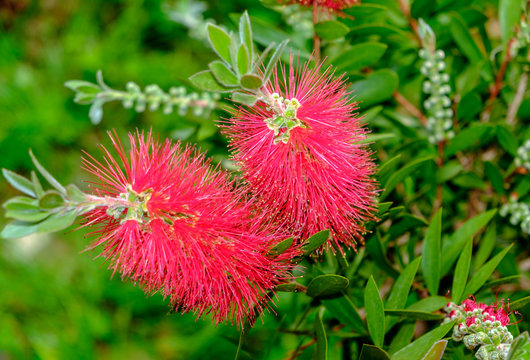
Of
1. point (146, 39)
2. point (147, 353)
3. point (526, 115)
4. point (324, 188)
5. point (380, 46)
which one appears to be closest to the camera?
point (324, 188)

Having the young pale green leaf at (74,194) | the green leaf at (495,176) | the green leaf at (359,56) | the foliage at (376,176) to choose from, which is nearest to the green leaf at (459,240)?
the foliage at (376,176)

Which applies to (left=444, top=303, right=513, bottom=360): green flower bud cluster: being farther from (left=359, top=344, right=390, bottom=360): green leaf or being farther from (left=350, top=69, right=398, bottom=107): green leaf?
(left=350, top=69, right=398, bottom=107): green leaf

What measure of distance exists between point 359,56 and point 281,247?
0.37 metres

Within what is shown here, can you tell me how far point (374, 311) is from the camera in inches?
25.1

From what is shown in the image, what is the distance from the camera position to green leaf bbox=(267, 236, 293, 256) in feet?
1.91

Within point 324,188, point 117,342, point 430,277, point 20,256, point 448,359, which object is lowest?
point 117,342

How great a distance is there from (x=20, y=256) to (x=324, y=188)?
54.9 inches

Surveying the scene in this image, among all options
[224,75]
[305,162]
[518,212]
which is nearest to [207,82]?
[224,75]

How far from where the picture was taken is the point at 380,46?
0.74 m

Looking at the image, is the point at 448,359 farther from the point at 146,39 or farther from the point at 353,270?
the point at 146,39

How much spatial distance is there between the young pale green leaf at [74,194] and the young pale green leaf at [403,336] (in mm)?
497

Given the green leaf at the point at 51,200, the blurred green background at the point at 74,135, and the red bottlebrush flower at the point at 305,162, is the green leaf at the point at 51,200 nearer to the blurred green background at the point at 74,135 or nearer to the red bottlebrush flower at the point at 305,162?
the red bottlebrush flower at the point at 305,162

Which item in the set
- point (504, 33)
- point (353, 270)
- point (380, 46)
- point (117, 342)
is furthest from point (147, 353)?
point (504, 33)

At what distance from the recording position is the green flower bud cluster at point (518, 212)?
2.58 feet
